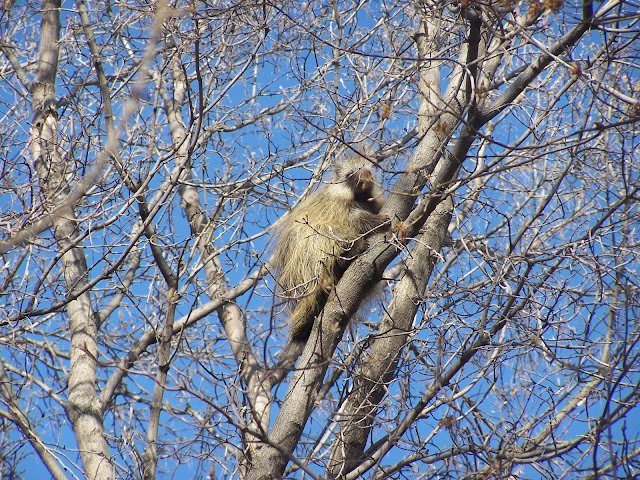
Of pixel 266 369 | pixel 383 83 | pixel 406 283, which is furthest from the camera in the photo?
pixel 383 83

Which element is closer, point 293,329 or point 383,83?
point 293,329

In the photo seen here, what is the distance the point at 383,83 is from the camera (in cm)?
629

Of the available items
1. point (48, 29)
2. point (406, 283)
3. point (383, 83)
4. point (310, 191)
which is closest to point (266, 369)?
point (406, 283)

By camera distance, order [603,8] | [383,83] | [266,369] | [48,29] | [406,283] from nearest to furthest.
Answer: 1. [266,369]
2. [603,8]
3. [406,283]
4. [383,83]
5. [48,29]

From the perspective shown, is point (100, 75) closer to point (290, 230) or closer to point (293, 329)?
point (290, 230)

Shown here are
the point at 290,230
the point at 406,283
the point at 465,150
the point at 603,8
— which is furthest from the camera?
the point at 290,230

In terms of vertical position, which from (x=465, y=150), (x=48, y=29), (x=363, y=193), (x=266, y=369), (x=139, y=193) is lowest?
(x=266, y=369)

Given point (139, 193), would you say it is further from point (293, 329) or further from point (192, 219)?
point (192, 219)

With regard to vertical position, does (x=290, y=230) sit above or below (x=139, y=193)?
above

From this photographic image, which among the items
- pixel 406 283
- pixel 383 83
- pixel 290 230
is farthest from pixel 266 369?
pixel 383 83

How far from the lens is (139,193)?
4.23 m

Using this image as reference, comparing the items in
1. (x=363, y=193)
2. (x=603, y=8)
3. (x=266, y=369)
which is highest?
(x=363, y=193)

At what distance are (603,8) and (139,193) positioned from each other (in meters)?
2.92

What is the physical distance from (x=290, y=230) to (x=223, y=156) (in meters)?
1.34
